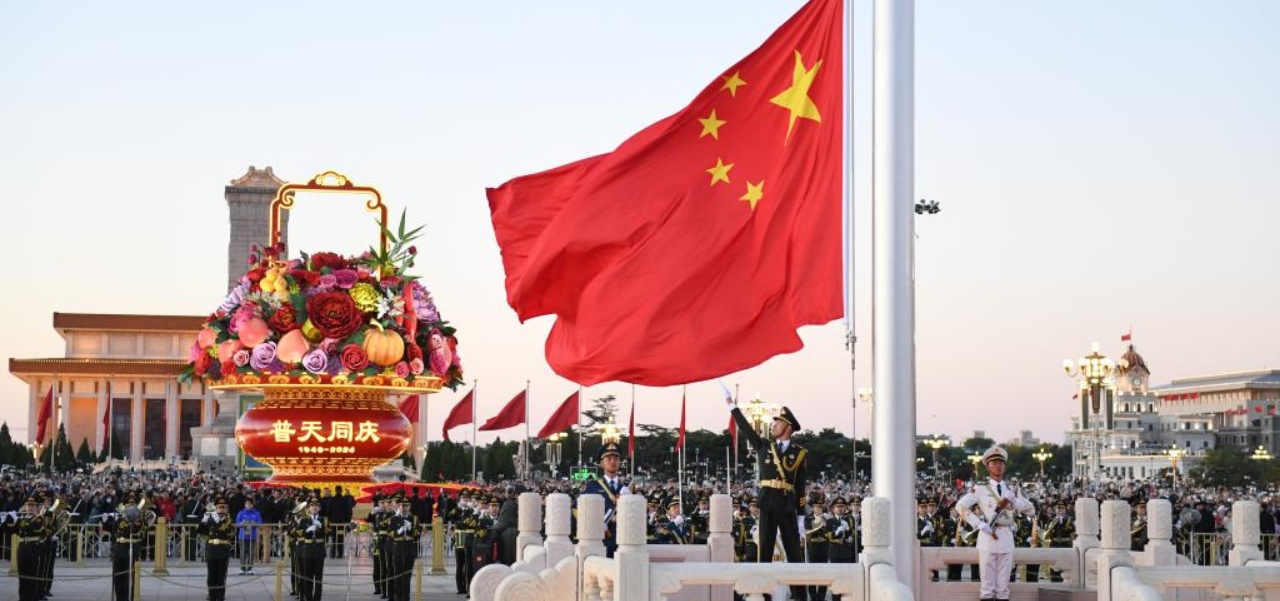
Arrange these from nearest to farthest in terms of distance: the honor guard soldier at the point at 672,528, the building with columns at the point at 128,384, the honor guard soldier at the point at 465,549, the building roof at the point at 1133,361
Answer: the honor guard soldier at the point at 672,528
the honor guard soldier at the point at 465,549
the building with columns at the point at 128,384
the building roof at the point at 1133,361

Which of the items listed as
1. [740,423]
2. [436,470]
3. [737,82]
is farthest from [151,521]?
[436,470]

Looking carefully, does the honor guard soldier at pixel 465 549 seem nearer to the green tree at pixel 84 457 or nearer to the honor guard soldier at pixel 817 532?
the honor guard soldier at pixel 817 532

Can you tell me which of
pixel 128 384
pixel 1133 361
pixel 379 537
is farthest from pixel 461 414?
pixel 1133 361

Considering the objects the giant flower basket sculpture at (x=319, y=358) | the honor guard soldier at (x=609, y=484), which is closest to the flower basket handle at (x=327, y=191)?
the giant flower basket sculpture at (x=319, y=358)

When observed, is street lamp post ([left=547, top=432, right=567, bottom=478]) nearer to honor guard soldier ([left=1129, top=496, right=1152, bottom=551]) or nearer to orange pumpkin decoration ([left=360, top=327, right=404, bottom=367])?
honor guard soldier ([left=1129, top=496, right=1152, bottom=551])

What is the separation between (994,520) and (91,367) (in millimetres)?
93362

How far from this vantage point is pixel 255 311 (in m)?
19.8

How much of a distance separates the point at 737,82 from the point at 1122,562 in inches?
158

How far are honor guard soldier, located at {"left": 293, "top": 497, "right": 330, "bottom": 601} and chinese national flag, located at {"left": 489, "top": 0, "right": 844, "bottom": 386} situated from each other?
37.5 ft

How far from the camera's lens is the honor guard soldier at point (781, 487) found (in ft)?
45.4

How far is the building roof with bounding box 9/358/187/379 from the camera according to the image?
9888 cm

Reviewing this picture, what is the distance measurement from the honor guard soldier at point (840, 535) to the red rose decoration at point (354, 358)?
646 cm

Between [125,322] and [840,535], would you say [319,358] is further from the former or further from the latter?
[125,322]

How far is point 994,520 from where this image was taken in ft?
43.5
